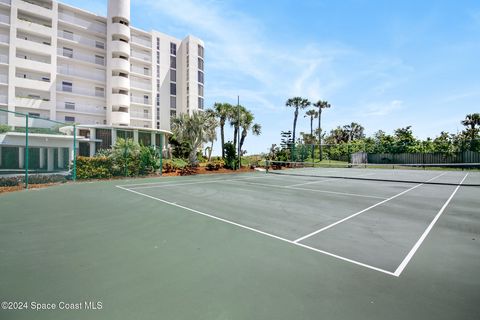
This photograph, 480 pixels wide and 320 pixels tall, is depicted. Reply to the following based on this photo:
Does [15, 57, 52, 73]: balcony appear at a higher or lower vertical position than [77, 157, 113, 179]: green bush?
higher

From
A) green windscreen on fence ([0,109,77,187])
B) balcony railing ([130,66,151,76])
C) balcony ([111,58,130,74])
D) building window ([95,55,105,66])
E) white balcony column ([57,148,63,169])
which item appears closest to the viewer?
green windscreen on fence ([0,109,77,187])

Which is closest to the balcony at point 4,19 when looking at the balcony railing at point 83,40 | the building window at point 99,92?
the balcony railing at point 83,40

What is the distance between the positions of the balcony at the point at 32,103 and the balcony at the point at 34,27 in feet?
33.8

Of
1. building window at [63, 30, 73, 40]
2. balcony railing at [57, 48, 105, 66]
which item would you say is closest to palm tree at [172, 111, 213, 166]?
balcony railing at [57, 48, 105, 66]

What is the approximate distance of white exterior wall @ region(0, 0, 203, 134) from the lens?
3303 cm

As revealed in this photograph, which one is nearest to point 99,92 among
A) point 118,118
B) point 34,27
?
point 118,118

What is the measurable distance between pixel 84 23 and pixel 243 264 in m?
51.4

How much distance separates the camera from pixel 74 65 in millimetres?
38812

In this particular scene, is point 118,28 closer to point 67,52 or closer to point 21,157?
point 67,52

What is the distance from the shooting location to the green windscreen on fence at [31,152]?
1172 centimetres

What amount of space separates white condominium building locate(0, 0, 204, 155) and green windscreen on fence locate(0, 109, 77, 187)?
11.6 meters

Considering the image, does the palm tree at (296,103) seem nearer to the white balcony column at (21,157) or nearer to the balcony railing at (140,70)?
Answer: the balcony railing at (140,70)

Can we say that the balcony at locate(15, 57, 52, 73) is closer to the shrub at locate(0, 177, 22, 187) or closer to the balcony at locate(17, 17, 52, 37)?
the balcony at locate(17, 17, 52, 37)

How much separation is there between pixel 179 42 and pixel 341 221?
196 ft
